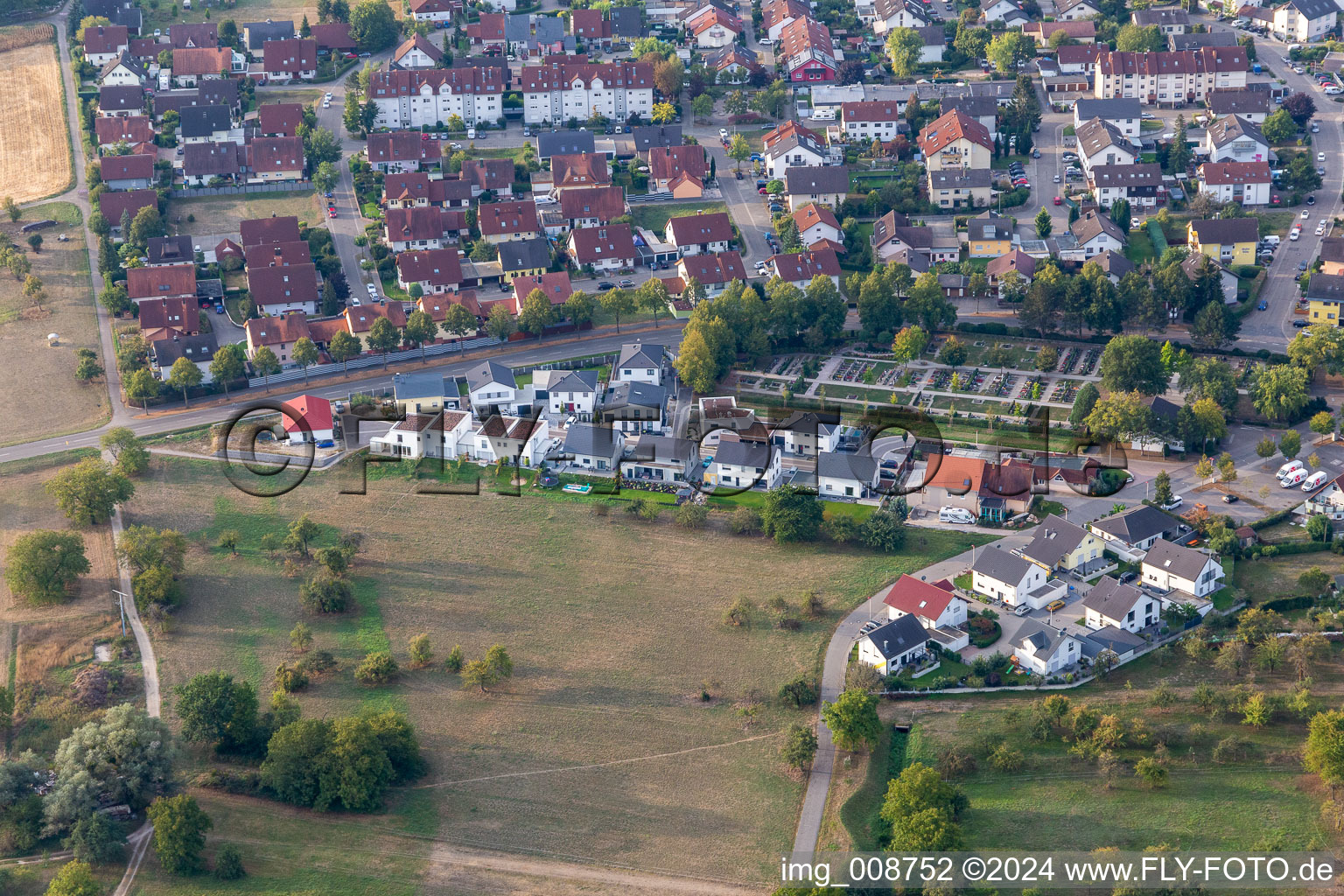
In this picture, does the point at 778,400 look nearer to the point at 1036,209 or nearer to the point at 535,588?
the point at 535,588

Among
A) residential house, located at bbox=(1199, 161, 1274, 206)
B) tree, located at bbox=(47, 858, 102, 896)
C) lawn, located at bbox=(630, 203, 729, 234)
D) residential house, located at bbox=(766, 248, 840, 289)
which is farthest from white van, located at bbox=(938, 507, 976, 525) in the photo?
residential house, located at bbox=(1199, 161, 1274, 206)

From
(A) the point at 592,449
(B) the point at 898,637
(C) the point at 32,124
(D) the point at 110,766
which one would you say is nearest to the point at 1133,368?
(B) the point at 898,637

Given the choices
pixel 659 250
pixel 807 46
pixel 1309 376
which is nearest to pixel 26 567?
pixel 659 250

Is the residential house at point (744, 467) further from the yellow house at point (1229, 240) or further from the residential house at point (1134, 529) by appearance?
the yellow house at point (1229, 240)

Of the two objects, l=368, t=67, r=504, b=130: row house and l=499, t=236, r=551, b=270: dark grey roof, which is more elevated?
l=368, t=67, r=504, b=130: row house

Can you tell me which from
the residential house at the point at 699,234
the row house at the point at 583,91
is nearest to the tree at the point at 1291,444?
the residential house at the point at 699,234

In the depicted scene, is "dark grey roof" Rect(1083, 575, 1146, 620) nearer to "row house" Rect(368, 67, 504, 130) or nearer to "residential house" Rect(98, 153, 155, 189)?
"row house" Rect(368, 67, 504, 130)
